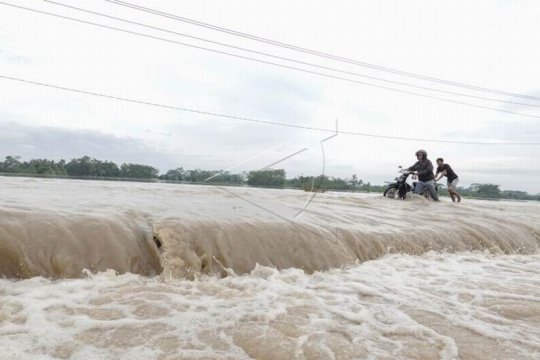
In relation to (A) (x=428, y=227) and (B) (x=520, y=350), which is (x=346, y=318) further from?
(A) (x=428, y=227)

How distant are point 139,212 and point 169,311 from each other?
2646 millimetres

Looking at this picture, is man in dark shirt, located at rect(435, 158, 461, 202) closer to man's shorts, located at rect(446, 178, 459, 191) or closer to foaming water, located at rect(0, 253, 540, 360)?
man's shorts, located at rect(446, 178, 459, 191)

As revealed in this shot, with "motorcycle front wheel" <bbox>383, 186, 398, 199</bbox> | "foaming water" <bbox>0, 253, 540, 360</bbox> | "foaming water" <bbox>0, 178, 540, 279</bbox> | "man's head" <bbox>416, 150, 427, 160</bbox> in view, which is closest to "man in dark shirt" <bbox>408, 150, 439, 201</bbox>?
"man's head" <bbox>416, 150, 427, 160</bbox>

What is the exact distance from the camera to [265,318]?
278 centimetres

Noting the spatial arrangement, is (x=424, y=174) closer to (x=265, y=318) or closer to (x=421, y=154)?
(x=421, y=154)

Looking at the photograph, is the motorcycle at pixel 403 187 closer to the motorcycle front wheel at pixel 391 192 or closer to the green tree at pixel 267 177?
the motorcycle front wheel at pixel 391 192

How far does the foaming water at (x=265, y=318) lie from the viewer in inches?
90.0

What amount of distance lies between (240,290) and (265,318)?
711 millimetres

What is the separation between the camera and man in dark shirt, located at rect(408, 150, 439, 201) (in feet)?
39.6

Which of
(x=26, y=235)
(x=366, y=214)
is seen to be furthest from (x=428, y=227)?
(x=26, y=235)

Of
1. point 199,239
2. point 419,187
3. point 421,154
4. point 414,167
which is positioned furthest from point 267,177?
point 419,187

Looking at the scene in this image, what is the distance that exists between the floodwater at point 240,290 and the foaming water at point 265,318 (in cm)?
1

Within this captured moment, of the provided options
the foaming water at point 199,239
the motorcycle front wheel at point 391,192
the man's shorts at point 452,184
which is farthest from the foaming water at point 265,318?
the man's shorts at point 452,184

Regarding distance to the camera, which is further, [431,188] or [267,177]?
[431,188]
